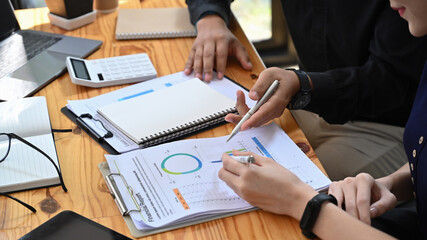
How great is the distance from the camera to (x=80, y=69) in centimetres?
126

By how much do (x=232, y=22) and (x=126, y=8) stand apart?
0.37m

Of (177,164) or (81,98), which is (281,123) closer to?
(177,164)

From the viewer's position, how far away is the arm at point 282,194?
31.0 inches

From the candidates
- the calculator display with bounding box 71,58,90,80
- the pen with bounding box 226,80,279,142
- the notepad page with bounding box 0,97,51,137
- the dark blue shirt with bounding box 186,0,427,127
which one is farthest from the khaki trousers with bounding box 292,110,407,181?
the notepad page with bounding box 0,97,51,137

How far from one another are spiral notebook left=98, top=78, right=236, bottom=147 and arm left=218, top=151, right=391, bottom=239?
0.18 metres

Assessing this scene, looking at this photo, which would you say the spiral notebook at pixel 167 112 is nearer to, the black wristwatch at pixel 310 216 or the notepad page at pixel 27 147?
the notepad page at pixel 27 147

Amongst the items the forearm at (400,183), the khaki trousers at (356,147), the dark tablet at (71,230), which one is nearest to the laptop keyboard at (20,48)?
the dark tablet at (71,230)

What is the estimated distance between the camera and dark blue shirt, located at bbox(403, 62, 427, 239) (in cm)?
97

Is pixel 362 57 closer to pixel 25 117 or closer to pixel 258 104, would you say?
pixel 258 104

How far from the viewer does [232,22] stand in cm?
161

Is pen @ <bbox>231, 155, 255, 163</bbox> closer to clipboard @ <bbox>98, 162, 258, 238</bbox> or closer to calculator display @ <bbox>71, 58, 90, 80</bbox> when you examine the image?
clipboard @ <bbox>98, 162, 258, 238</bbox>

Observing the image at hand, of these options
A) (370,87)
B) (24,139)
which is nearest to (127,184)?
(24,139)

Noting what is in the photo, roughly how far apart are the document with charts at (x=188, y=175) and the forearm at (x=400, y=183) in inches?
7.9

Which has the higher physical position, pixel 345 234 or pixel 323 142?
pixel 345 234
